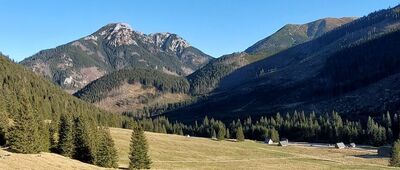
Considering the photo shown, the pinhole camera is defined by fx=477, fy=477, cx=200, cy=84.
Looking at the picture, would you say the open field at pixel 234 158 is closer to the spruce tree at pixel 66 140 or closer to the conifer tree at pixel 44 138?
the spruce tree at pixel 66 140

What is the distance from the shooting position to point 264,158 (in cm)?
12431

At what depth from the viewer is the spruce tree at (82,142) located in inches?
3174

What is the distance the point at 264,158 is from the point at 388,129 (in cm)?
9288

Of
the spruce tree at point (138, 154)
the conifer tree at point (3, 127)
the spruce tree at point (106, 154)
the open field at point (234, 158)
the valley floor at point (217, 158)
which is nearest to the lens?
the valley floor at point (217, 158)

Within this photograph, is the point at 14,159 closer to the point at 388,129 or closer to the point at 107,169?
the point at 107,169

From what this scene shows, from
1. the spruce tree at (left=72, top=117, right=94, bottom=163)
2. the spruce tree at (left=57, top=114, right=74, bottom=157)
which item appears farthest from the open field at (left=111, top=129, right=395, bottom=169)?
the spruce tree at (left=57, top=114, right=74, bottom=157)

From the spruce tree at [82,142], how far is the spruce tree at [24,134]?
933 cm

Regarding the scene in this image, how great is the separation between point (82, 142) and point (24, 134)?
42.9ft

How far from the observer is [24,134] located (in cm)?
6994

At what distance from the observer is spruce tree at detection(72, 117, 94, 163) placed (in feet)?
265

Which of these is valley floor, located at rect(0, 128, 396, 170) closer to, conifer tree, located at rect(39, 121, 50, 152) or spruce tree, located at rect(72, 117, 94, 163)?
conifer tree, located at rect(39, 121, 50, 152)

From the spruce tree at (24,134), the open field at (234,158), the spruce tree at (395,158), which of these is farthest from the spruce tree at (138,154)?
the spruce tree at (395,158)

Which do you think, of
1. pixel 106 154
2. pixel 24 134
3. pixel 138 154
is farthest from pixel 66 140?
pixel 138 154

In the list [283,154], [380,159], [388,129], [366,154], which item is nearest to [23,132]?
[283,154]
